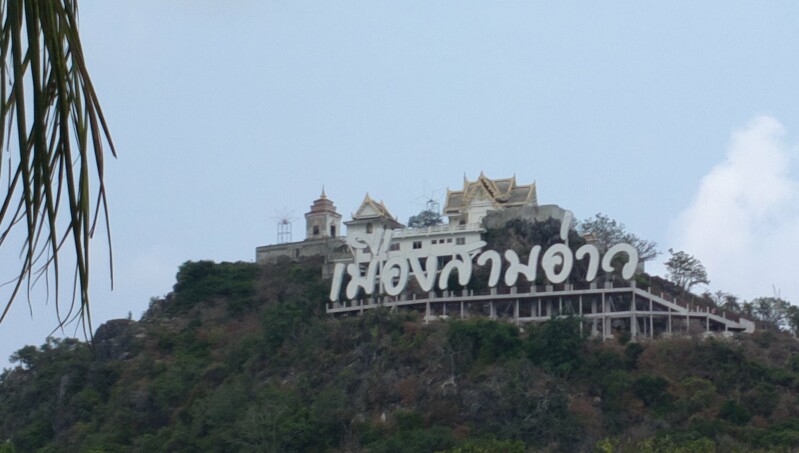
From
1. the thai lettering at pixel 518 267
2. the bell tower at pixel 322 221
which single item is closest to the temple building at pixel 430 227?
A: the bell tower at pixel 322 221

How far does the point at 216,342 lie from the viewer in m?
58.7

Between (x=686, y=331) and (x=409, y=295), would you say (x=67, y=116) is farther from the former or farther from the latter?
(x=409, y=295)

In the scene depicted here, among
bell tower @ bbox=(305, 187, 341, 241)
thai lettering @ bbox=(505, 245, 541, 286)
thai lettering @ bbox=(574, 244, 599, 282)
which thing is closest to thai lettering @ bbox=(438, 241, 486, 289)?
thai lettering @ bbox=(505, 245, 541, 286)

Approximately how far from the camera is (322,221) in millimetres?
69500

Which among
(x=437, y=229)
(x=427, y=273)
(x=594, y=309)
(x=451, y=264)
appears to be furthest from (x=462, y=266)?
(x=437, y=229)

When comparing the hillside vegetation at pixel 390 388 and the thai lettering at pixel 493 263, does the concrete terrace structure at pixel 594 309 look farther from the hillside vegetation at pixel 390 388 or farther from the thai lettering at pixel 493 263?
the hillside vegetation at pixel 390 388

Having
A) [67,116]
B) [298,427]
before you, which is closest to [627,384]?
[298,427]

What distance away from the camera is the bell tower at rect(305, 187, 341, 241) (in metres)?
69.3

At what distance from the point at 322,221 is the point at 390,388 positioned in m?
20.9

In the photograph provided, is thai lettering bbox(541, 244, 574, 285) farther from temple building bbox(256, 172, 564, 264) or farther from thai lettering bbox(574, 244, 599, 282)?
temple building bbox(256, 172, 564, 264)

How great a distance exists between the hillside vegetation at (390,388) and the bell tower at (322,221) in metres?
7.45

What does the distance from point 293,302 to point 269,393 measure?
26.2ft

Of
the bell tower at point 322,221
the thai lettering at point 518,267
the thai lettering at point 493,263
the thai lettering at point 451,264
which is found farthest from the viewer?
the bell tower at point 322,221

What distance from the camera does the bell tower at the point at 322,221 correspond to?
2729 inches
